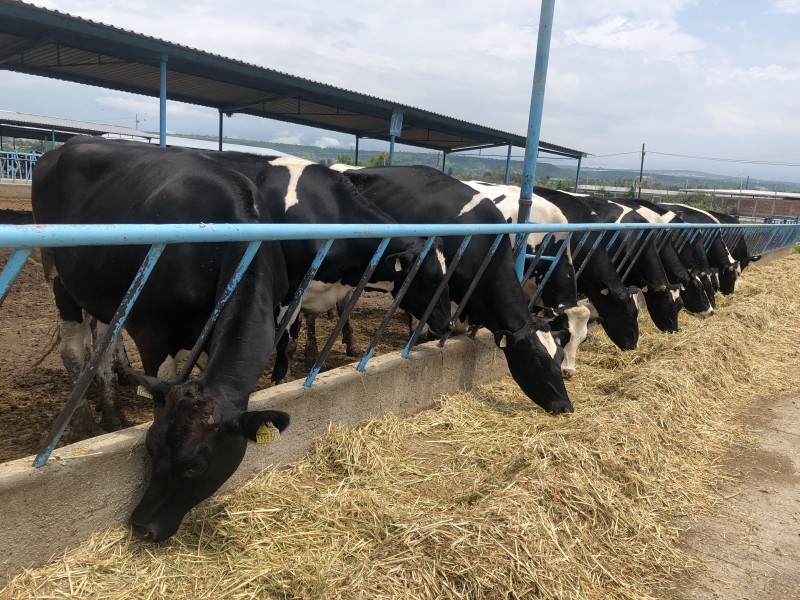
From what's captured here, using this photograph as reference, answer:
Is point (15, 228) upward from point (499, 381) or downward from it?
upward

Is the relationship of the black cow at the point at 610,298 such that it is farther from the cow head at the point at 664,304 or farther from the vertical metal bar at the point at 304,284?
the vertical metal bar at the point at 304,284

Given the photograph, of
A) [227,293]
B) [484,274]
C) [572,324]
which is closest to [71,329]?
[227,293]

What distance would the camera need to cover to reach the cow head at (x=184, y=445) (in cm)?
248

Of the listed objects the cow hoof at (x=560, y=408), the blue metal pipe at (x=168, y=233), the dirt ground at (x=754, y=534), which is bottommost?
the dirt ground at (x=754, y=534)

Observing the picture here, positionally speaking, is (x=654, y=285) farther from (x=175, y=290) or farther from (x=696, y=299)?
(x=175, y=290)

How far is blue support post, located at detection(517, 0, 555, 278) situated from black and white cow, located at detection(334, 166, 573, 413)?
474 mm

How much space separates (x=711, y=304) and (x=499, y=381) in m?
5.90

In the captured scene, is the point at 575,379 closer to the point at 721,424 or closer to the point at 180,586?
the point at 721,424

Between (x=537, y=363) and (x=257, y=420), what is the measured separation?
2.82 meters

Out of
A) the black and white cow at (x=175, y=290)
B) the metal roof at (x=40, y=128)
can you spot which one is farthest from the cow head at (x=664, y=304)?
the metal roof at (x=40, y=128)

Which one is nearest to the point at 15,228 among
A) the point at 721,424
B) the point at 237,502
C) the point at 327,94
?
the point at 237,502

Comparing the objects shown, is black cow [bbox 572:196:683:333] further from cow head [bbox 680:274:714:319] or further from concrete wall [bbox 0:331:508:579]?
concrete wall [bbox 0:331:508:579]

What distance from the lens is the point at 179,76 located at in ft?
41.0

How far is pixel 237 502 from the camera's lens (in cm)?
293
